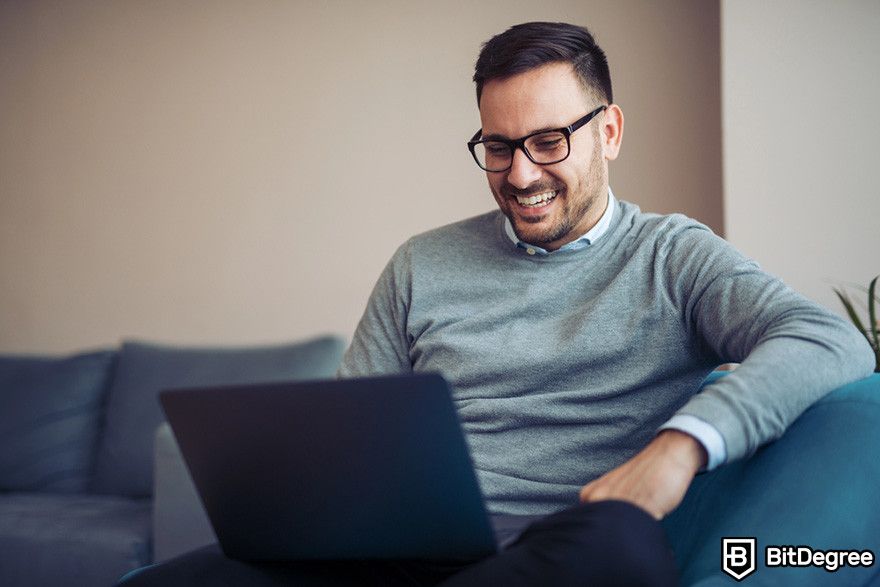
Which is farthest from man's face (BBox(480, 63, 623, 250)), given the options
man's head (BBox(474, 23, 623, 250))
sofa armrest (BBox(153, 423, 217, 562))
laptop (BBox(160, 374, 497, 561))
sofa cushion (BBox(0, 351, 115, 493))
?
sofa cushion (BBox(0, 351, 115, 493))

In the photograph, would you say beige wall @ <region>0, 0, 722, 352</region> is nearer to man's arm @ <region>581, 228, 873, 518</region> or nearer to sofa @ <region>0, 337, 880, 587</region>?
sofa @ <region>0, 337, 880, 587</region>

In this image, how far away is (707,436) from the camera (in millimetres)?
1073

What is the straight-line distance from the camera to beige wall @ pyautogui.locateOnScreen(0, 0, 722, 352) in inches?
112

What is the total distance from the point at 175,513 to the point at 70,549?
33cm

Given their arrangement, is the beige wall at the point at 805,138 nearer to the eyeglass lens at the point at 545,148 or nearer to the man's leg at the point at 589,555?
the eyeglass lens at the point at 545,148

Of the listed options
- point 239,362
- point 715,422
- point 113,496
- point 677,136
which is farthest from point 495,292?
point 113,496

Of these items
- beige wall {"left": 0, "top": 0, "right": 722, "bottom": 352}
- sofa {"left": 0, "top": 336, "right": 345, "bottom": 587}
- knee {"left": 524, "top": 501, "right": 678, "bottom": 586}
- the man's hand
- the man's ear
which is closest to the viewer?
knee {"left": 524, "top": 501, "right": 678, "bottom": 586}

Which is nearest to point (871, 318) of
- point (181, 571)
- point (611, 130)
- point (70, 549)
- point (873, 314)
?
point (873, 314)

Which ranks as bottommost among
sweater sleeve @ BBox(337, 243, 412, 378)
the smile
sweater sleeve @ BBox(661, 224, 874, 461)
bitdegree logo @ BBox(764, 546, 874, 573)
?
bitdegree logo @ BBox(764, 546, 874, 573)

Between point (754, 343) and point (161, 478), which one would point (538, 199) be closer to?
point (754, 343)

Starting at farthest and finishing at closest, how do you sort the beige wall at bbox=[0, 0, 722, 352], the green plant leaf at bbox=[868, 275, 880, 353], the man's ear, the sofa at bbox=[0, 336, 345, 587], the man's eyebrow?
the sofa at bbox=[0, 336, 345, 587] → the beige wall at bbox=[0, 0, 722, 352] → the green plant leaf at bbox=[868, 275, 880, 353] → the man's ear → the man's eyebrow

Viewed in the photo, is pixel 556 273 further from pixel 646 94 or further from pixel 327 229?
pixel 327 229

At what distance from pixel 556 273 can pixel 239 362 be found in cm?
182

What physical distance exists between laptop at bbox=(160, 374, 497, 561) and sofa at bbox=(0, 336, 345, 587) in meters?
1.78
